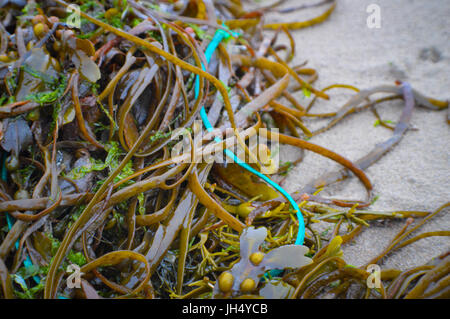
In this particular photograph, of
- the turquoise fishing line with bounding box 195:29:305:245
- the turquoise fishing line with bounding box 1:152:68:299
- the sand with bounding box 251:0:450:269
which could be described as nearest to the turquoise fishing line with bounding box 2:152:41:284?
the turquoise fishing line with bounding box 1:152:68:299

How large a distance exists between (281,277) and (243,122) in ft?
1.83

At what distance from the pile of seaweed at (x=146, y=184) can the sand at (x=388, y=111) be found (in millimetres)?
47

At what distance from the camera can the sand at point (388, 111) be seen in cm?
104

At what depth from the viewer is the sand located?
3.42ft

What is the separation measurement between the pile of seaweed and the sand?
0.05 metres

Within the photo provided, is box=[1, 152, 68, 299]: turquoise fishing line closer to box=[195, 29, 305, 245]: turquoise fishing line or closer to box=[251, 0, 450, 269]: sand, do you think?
box=[195, 29, 305, 245]: turquoise fishing line

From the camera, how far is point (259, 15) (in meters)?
1.87

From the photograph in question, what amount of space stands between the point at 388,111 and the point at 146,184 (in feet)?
3.85

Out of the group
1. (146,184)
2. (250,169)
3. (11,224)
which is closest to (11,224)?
(11,224)

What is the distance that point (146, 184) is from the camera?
932 millimetres

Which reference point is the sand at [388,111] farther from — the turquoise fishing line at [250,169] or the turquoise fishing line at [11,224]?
the turquoise fishing line at [11,224]

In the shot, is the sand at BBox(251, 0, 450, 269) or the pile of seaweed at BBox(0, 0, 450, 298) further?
the sand at BBox(251, 0, 450, 269)
